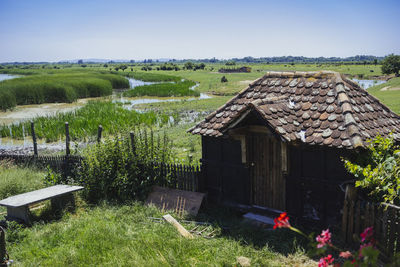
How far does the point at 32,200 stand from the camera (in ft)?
27.2

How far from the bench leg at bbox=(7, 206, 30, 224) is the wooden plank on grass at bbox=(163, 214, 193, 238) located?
3403mm

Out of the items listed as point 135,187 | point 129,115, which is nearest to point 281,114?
point 135,187

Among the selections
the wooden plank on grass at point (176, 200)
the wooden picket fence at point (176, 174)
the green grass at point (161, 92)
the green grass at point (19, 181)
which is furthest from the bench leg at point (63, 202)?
the green grass at point (161, 92)

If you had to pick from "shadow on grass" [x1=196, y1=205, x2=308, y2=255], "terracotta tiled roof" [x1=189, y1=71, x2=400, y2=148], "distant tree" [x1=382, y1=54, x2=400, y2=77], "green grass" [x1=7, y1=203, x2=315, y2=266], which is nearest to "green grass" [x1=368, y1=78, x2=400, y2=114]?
"terracotta tiled roof" [x1=189, y1=71, x2=400, y2=148]

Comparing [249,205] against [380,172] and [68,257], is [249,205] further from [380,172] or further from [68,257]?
[68,257]

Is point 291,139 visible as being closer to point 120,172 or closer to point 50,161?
point 120,172

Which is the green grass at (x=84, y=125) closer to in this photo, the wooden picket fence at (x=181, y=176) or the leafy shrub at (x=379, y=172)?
the wooden picket fence at (x=181, y=176)

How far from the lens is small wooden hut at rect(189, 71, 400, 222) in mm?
6855

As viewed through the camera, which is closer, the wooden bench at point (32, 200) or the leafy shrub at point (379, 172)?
the leafy shrub at point (379, 172)

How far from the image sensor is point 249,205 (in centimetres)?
821

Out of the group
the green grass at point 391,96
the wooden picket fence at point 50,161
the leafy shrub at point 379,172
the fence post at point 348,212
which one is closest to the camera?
the leafy shrub at point 379,172

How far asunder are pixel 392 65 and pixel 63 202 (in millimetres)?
67575

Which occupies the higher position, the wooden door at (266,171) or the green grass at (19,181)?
the wooden door at (266,171)

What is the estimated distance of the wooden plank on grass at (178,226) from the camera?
7100mm
